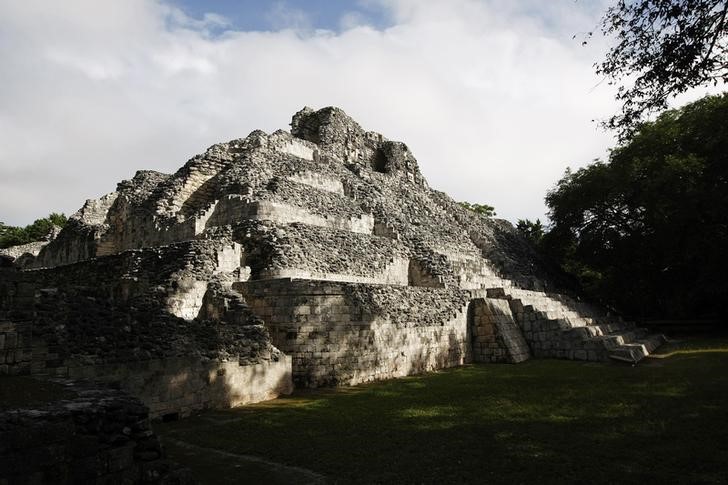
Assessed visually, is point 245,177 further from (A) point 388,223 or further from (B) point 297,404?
(B) point 297,404

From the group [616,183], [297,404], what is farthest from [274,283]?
[616,183]

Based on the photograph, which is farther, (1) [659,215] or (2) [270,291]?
(1) [659,215]

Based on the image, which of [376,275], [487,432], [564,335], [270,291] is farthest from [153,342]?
[564,335]

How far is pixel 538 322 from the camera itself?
15.4 meters

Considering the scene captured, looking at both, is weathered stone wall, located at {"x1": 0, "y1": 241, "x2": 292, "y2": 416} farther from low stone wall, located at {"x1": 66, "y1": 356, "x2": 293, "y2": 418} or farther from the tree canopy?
the tree canopy

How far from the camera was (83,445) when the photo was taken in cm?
404

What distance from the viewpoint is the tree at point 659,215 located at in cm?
2017

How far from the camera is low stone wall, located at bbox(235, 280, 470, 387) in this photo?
34.4 feet

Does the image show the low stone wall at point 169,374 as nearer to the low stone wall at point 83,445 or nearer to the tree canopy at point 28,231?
the low stone wall at point 83,445

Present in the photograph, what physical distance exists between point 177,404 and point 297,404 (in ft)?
6.56

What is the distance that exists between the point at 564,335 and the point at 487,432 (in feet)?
30.2

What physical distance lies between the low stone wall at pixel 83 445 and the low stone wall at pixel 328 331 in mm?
5788

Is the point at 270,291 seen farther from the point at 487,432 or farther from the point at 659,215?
the point at 659,215

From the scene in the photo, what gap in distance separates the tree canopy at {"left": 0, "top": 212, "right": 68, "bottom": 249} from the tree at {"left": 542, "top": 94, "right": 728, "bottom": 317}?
3477 centimetres
